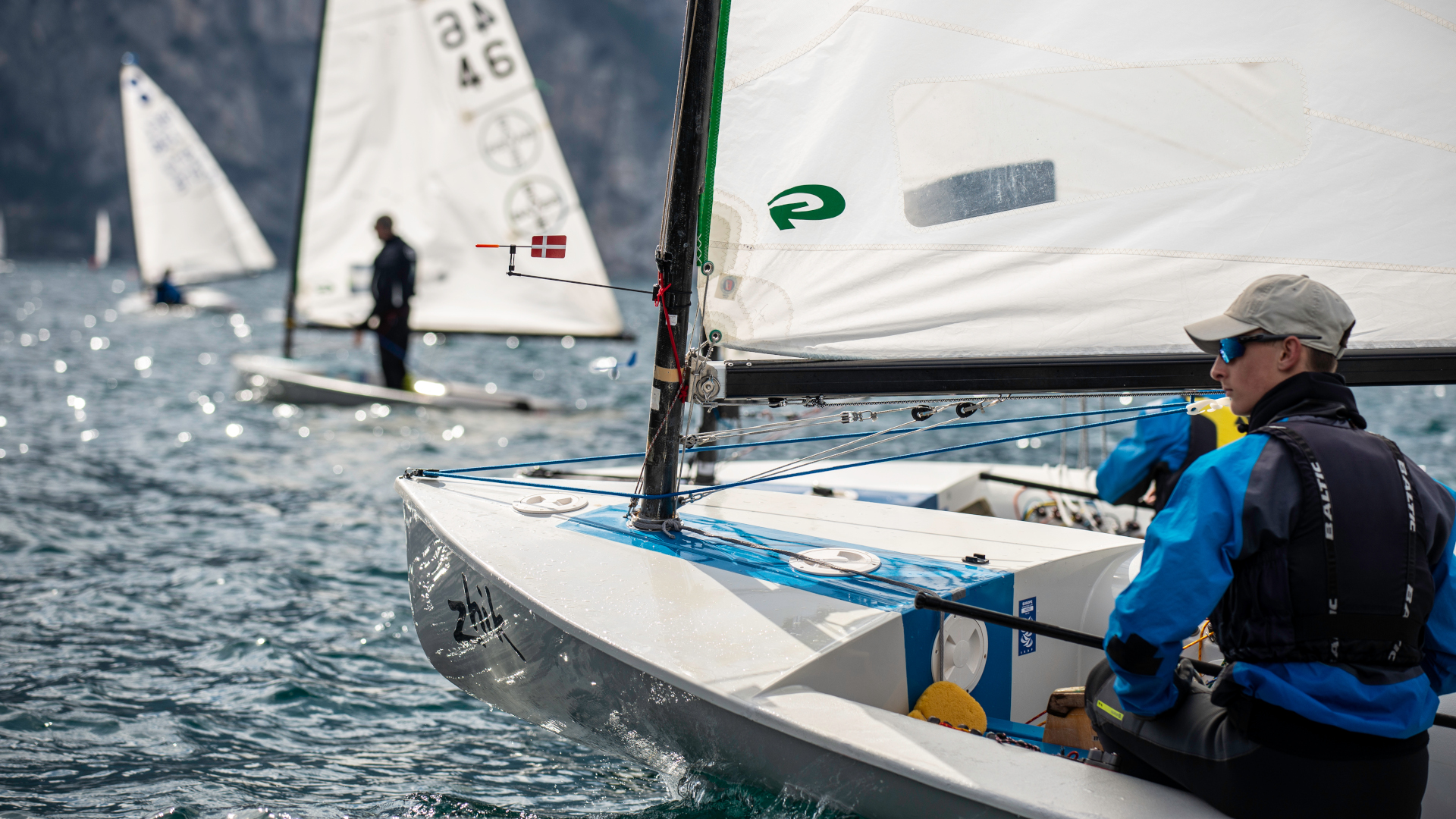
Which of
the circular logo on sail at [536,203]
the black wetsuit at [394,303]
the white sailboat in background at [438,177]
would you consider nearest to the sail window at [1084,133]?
the black wetsuit at [394,303]

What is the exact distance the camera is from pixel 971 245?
2.52 metres

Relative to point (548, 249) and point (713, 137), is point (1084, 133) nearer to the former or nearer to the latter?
point (713, 137)

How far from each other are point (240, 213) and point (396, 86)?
13.0m

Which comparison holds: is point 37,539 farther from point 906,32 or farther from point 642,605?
point 906,32

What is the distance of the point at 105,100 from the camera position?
2013 inches

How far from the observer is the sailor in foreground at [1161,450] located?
3082mm

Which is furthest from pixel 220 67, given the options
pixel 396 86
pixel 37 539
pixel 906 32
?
pixel 906 32

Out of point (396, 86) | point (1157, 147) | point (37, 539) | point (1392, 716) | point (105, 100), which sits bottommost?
point (37, 539)

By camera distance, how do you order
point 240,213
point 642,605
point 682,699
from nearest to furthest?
point 682,699
point 642,605
point 240,213

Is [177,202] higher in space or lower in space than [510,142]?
higher

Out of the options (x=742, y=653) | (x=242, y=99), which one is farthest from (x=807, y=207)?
(x=242, y=99)

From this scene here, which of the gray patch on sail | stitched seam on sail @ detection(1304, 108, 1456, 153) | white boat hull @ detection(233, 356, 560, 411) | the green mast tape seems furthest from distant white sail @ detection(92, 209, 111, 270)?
stitched seam on sail @ detection(1304, 108, 1456, 153)

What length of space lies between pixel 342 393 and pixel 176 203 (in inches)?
527

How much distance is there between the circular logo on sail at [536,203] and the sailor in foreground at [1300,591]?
8.72 metres
